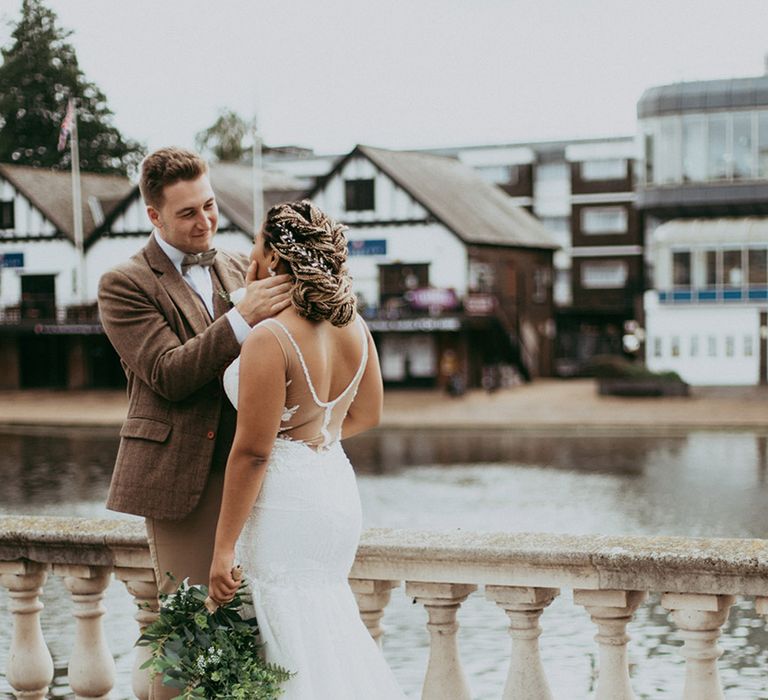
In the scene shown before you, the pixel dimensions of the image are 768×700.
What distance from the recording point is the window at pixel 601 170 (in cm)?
6166

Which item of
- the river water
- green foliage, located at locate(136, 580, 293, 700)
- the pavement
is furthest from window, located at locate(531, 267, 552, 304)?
green foliage, located at locate(136, 580, 293, 700)

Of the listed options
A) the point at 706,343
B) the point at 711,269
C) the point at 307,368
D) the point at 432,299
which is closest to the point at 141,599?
the point at 307,368

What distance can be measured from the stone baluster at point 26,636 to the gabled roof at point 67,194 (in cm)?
4107

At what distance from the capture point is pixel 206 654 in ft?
11.2

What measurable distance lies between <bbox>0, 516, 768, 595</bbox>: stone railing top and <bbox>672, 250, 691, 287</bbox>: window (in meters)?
39.1

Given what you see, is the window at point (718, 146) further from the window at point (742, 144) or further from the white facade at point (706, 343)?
the white facade at point (706, 343)

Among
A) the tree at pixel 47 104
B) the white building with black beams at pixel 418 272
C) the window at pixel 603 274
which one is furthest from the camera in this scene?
the window at pixel 603 274

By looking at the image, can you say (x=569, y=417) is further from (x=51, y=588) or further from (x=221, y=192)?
(x=51, y=588)

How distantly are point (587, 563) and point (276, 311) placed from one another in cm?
113

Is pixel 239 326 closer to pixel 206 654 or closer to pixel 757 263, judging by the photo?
pixel 206 654

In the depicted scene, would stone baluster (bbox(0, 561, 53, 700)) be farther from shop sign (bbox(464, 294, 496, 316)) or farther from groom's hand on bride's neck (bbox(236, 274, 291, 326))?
shop sign (bbox(464, 294, 496, 316))

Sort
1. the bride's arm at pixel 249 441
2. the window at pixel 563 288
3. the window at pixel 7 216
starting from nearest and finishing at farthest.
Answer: the bride's arm at pixel 249 441
the window at pixel 7 216
the window at pixel 563 288

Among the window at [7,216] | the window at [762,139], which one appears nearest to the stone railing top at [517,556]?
the window at [762,139]

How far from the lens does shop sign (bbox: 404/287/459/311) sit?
40375mm
